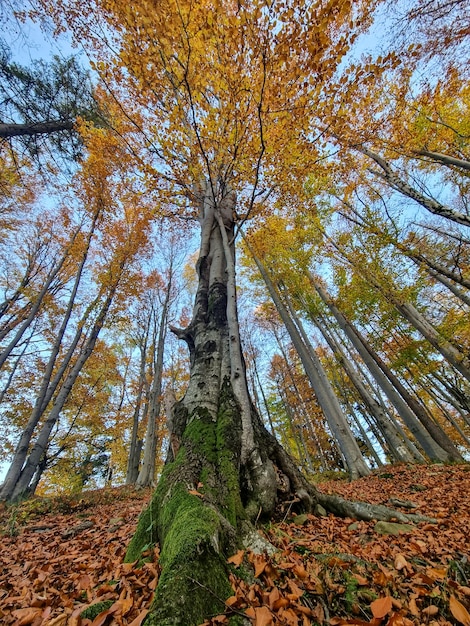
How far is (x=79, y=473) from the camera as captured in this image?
43.4 ft

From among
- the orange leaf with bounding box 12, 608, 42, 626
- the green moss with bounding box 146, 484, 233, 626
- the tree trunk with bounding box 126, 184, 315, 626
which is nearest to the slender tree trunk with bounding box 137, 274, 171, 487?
the tree trunk with bounding box 126, 184, 315, 626

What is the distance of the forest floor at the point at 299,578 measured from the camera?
54.6 inches

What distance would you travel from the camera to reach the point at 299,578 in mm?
1693

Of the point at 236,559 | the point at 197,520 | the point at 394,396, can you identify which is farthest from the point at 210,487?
the point at 394,396

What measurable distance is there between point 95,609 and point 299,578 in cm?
127

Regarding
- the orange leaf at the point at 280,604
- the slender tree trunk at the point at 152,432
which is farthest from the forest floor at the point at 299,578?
the slender tree trunk at the point at 152,432

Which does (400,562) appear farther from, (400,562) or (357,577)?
(357,577)

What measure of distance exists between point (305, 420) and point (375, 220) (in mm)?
13284

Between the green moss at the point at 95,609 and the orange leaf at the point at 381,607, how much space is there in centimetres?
149

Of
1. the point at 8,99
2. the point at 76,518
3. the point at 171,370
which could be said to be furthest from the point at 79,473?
the point at 8,99

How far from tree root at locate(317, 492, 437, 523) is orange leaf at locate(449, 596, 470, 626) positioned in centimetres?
182

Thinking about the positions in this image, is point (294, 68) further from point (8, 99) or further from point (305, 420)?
point (305, 420)

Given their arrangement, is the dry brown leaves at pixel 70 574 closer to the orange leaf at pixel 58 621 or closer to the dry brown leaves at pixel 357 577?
the orange leaf at pixel 58 621

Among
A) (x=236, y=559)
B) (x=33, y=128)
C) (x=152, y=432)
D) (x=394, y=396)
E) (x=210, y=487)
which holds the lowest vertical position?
(x=236, y=559)
